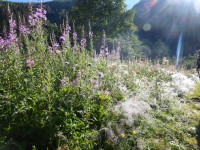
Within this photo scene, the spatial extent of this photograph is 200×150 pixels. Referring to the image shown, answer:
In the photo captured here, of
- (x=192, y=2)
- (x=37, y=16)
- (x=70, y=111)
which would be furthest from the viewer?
(x=192, y=2)

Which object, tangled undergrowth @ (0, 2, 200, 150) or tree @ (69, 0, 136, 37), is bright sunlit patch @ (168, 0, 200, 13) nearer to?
tree @ (69, 0, 136, 37)

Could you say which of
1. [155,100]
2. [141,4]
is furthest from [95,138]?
[141,4]

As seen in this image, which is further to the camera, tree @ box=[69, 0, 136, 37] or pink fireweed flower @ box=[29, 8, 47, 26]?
tree @ box=[69, 0, 136, 37]

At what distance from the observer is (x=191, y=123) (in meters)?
6.73

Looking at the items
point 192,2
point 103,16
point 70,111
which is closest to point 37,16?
point 70,111

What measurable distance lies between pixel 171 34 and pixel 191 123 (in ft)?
453

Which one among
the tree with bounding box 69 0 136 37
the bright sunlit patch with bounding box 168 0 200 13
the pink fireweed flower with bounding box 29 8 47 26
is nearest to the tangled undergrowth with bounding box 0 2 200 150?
the pink fireweed flower with bounding box 29 8 47 26

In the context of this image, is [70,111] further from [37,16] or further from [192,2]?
[192,2]

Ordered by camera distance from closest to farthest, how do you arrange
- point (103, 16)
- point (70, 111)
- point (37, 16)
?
point (70, 111)
point (37, 16)
point (103, 16)

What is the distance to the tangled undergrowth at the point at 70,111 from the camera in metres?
4.52

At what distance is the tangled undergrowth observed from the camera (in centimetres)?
452

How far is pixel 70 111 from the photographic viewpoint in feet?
16.0

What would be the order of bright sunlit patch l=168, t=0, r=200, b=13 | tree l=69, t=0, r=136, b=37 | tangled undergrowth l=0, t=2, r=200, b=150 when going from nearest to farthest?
tangled undergrowth l=0, t=2, r=200, b=150 → tree l=69, t=0, r=136, b=37 → bright sunlit patch l=168, t=0, r=200, b=13

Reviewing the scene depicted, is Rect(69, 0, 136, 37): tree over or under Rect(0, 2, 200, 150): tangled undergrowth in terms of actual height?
over
